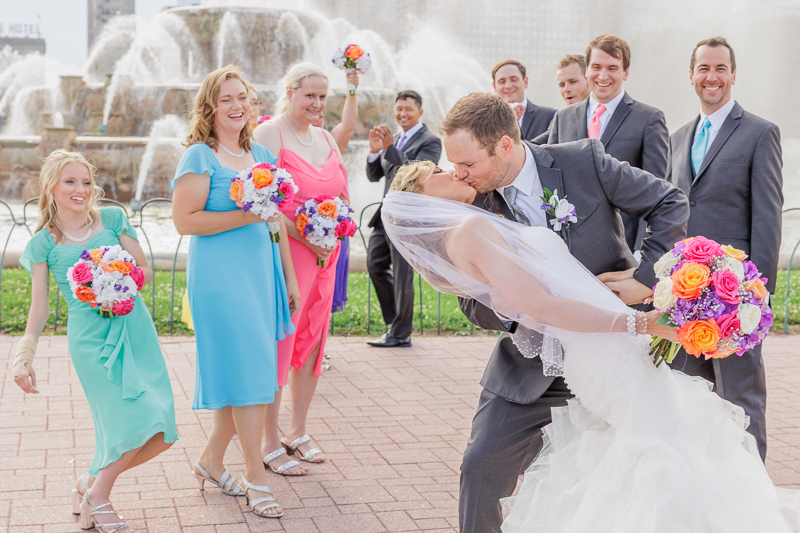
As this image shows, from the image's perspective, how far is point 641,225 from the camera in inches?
183

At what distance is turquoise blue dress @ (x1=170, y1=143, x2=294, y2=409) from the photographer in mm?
3930

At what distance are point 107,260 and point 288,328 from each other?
3.23ft

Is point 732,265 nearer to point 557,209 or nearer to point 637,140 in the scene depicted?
point 557,209

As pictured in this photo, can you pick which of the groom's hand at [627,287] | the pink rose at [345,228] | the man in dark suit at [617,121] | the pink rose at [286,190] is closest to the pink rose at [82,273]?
the pink rose at [286,190]

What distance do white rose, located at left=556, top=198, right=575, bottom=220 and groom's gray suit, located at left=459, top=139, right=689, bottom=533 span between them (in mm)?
104

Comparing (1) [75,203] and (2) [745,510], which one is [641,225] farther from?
(1) [75,203]

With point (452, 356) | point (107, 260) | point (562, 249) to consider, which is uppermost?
point (562, 249)

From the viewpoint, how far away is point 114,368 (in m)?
3.75

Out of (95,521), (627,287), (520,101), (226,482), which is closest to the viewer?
(627,287)

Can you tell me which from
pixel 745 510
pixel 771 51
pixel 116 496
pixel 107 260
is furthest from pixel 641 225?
pixel 771 51

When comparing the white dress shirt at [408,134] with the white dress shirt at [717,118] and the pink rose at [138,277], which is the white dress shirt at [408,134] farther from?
the pink rose at [138,277]

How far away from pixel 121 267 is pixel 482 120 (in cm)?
201

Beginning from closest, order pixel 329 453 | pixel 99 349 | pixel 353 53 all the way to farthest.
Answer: pixel 99 349
pixel 329 453
pixel 353 53

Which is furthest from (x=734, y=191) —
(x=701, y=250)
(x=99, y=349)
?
(x=99, y=349)
